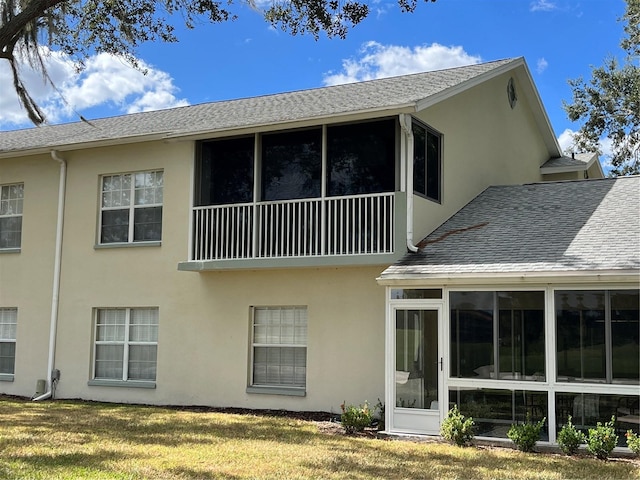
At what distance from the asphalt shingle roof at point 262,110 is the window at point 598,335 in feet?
13.4

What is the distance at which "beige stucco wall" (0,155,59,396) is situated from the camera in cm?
1616

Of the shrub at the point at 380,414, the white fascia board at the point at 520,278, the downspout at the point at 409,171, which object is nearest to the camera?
the white fascia board at the point at 520,278

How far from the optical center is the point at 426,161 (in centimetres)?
1373

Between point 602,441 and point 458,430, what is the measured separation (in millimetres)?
1878

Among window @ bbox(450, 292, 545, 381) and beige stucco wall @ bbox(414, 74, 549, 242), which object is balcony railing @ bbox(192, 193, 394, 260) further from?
window @ bbox(450, 292, 545, 381)

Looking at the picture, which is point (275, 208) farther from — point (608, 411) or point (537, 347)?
point (608, 411)

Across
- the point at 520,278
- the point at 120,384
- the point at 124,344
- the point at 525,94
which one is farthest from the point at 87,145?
the point at 525,94

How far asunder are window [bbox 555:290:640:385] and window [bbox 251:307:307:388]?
5.00 metres

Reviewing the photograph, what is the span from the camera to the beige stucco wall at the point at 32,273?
16.2m

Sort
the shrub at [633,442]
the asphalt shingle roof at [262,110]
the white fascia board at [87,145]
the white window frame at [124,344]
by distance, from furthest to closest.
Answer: the white window frame at [124,344], the white fascia board at [87,145], the asphalt shingle roof at [262,110], the shrub at [633,442]

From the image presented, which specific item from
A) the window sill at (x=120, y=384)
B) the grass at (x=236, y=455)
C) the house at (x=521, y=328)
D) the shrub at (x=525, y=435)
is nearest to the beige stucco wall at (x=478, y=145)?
the house at (x=521, y=328)

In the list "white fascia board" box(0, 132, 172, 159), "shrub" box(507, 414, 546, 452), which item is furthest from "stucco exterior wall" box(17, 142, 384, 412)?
"shrub" box(507, 414, 546, 452)

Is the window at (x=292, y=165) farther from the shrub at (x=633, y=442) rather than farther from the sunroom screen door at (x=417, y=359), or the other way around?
the shrub at (x=633, y=442)

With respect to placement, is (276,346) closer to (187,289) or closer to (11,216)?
(187,289)
